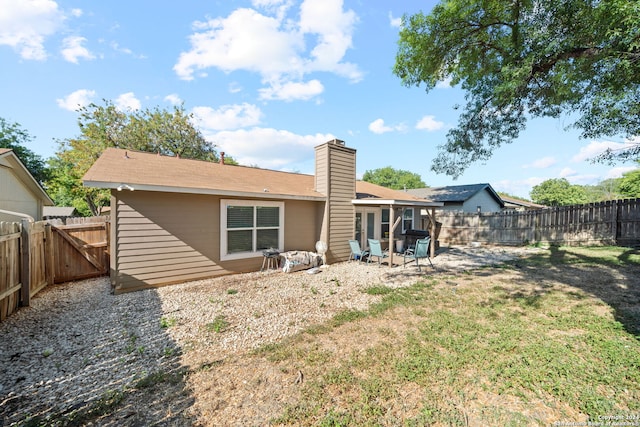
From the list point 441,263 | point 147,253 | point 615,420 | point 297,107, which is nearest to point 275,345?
point 615,420

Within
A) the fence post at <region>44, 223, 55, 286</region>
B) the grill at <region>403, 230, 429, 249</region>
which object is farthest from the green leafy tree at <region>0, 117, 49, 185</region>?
the grill at <region>403, 230, 429, 249</region>

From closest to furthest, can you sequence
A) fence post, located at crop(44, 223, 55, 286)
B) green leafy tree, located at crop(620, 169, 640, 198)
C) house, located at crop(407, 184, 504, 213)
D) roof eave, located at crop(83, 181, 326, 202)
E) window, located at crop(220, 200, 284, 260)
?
roof eave, located at crop(83, 181, 326, 202), fence post, located at crop(44, 223, 55, 286), window, located at crop(220, 200, 284, 260), house, located at crop(407, 184, 504, 213), green leafy tree, located at crop(620, 169, 640, 198)

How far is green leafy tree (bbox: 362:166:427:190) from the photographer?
2218 inches

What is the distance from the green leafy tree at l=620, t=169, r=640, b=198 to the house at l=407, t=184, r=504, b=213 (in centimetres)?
902

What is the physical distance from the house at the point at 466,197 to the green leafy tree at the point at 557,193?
20.4m

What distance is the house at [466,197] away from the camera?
18447 mm

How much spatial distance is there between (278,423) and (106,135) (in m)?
23.1

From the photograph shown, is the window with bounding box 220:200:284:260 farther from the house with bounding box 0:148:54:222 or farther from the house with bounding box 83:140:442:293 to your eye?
the house with bounding box 0:148:54:222

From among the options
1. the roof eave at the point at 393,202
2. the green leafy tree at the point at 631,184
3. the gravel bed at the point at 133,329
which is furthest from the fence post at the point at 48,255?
the green leafy tree at the point at 631,184

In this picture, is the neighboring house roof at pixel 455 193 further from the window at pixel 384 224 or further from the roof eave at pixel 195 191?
the roof eave at pixel 195 191

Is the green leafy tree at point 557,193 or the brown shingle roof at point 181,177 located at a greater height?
the green leafy tree at point 557,193

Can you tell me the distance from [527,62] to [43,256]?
41.5ft

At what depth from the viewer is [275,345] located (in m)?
3.50

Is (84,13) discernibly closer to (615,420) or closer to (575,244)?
(615,420)
